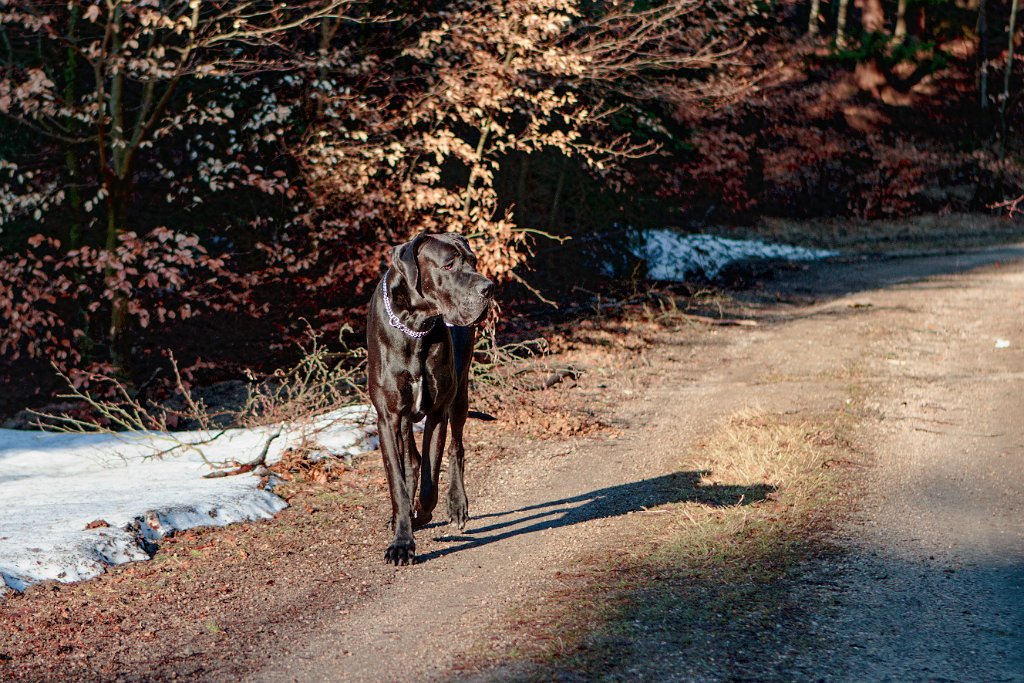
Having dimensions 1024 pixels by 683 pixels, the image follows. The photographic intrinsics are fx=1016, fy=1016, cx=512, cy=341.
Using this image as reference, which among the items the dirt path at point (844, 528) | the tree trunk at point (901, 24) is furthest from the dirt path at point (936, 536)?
the tree trunk at point (901, 24)

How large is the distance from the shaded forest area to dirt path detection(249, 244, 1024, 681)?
3093mm

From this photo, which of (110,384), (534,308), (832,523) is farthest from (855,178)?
(832,523)

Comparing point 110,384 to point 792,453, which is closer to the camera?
point 792,453

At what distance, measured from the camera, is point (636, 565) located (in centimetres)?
527

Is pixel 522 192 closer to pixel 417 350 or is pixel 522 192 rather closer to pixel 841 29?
pixel 417 350

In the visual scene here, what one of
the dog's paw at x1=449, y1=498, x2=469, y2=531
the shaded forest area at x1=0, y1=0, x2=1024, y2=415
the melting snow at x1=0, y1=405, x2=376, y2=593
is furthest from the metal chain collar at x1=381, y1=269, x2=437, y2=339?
the shaded forest area at x1=0, y1=0, x2=1024, y2=415

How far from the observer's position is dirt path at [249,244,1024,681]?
14.0 feet

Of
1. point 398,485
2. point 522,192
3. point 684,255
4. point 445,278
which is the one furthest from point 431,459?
point 684,255

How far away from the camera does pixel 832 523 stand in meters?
5.87

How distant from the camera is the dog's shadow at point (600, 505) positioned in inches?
240

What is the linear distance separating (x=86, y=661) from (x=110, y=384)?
28.2 ft

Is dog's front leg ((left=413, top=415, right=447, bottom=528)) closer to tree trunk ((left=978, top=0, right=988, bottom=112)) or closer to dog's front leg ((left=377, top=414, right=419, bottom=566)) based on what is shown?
dog's front leg ((left=377, top=414, right=419, bottom=566))

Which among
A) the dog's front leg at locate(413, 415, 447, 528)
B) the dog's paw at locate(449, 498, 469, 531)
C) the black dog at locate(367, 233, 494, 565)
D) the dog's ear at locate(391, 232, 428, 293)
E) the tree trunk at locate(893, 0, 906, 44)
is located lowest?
the dog's paw at locate(449, 498, 469, 531)

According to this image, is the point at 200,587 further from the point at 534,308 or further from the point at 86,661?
the point at 534,308
